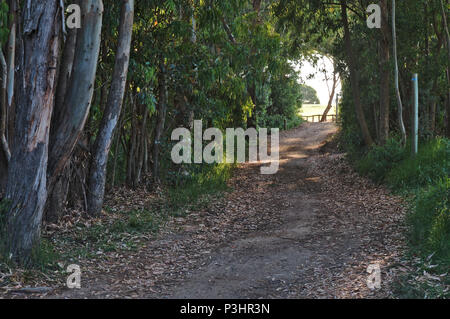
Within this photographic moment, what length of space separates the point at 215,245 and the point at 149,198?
3422mm

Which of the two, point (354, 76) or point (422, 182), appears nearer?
point (422, 182)

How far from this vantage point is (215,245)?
7.97 metres

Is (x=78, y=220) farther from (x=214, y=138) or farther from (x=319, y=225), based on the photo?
(x=214, y=138)

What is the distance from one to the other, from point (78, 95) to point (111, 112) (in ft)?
5.98

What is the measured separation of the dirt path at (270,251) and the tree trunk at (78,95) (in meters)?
1.62

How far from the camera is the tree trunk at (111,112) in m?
9.17

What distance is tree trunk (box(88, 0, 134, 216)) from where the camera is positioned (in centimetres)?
917

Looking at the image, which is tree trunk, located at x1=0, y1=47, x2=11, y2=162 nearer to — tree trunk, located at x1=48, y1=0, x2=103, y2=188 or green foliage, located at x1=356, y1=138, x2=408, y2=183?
tree trunk, located at x1=48, y1=0, x2=103, y2=188

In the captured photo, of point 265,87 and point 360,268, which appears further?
point 265,87

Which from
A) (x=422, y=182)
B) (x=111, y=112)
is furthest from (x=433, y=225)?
(x=111, y=112)

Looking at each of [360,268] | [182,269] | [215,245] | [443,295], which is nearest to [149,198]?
[215,245]

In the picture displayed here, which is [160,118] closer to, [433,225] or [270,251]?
[270,251]

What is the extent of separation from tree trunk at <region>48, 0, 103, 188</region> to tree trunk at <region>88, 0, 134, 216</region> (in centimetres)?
142

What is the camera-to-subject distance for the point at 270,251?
24.1ft
